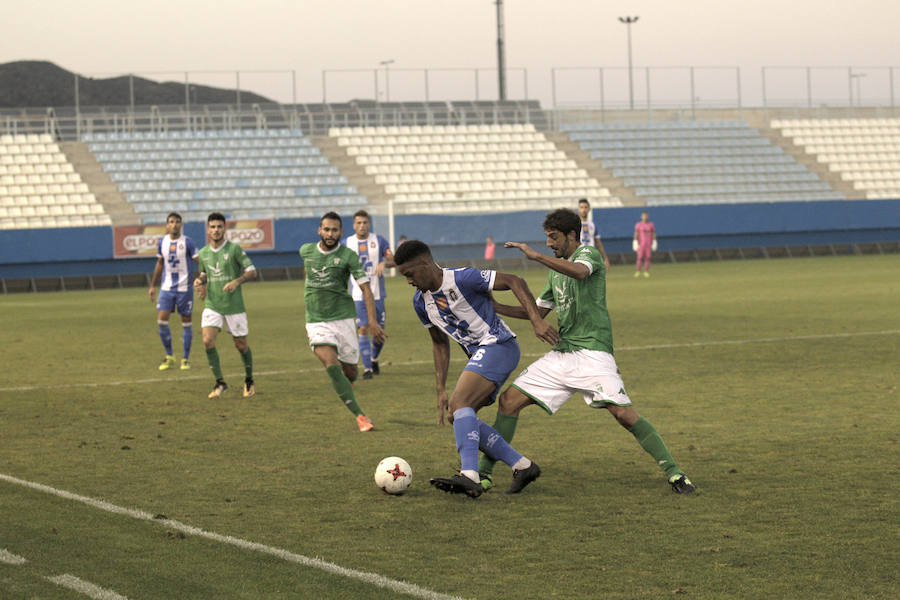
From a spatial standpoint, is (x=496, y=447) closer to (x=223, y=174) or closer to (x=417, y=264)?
(x=417, y=264)

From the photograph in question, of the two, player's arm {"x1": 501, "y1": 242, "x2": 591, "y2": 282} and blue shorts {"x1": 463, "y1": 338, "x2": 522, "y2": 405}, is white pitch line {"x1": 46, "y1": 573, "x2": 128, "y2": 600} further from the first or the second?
player's arm {"x1": 501, "y1": 242, "x2": 591, "y2": 282}

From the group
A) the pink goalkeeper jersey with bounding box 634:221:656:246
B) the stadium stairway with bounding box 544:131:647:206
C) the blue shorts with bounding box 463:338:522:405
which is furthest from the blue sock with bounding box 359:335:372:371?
the stadium stairway with bounding box 544:131:647:206

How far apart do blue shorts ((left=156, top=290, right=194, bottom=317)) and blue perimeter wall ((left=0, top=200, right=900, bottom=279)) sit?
82.4 ft

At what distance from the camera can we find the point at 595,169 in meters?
52.7

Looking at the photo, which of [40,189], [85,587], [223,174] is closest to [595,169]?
[223,174]

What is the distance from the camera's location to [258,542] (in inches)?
257

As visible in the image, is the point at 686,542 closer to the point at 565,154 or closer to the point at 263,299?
the point at 263,299

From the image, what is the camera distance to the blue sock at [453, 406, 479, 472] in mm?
7699

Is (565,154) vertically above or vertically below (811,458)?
above

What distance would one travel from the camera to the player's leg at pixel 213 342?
13.5m

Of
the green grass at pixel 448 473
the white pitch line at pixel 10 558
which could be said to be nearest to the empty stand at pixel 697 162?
the green grass at pixel 448 473

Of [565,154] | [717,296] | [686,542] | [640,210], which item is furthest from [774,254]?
[686,542]

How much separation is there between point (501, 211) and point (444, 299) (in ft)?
125

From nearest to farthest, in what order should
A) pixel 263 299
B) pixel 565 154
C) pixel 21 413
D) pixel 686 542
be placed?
pixel 686 542 → pixel 21 413 → pixel 263 299 → pixel 565 154
